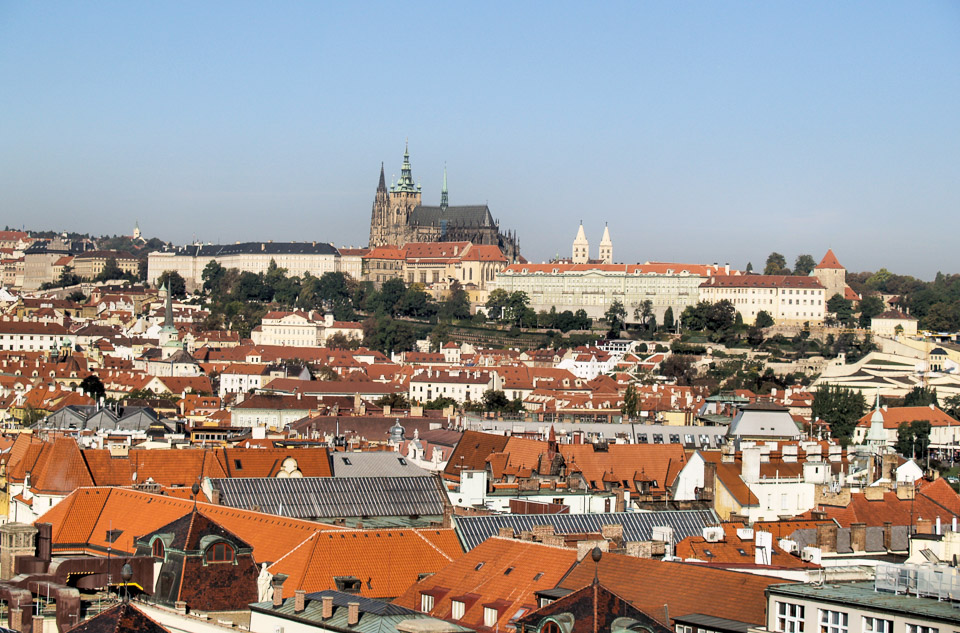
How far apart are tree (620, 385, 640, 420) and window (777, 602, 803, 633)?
54.8m

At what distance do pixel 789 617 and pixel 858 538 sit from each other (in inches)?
417

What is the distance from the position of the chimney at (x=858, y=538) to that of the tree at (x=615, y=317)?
367 ft

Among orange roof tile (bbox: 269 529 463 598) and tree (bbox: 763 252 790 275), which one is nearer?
orange roof tile (bbox: 269 529 463 598)

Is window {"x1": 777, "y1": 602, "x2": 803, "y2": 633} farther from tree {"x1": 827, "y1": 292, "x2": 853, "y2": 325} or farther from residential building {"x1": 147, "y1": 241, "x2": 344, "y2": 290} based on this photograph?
residential building {"x1": 147, "y1": 241, "x2": 344, "y2": 290}

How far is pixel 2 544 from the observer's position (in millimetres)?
24484

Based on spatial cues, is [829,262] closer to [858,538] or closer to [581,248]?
[581,248]

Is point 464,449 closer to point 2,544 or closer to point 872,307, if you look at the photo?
point 2,544

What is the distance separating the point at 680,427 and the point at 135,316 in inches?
3948

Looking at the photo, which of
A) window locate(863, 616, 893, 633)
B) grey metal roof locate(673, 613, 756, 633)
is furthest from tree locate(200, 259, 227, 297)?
window locate(863, 616, 893, 633)

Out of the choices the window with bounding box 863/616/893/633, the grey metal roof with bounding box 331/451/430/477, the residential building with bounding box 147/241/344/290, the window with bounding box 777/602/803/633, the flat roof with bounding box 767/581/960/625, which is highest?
the residential building with bounding box 147/241/344/290

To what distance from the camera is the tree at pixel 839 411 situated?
82062 millimetres

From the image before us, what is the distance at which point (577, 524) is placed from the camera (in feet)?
88.3

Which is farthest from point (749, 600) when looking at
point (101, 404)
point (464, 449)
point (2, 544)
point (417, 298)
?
point (417, 298)

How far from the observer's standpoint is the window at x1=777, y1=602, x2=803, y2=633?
1762 cm
